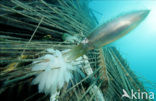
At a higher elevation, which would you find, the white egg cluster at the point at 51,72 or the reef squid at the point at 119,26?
the reef squid at the point at 119,26

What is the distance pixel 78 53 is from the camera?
55cm

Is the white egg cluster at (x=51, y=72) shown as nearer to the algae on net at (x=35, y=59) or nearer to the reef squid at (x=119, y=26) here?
the algae on net at (x=35, y=59)

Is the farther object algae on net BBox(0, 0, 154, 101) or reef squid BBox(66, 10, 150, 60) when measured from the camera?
algae on net BBox(0, 0, 154, 101)

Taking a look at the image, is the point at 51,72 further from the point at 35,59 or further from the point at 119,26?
the point at 119,26

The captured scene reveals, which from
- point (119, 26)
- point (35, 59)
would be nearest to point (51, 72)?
point (35, 59)

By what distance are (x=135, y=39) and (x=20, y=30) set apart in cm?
433

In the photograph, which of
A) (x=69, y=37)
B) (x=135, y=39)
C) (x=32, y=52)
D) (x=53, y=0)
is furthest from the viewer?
(x=135, y=39)

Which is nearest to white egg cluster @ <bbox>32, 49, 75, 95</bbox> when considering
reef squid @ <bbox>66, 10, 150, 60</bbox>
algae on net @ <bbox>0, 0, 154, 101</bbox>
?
algae on net @ <bbox>0, 0, 154, 101</bbox>

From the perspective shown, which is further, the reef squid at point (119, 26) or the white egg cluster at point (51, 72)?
the white egg cluster at point (51, 72)

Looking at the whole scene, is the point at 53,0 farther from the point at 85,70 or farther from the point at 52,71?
the point at 52,71

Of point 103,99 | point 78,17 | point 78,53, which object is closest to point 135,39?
point 78,17

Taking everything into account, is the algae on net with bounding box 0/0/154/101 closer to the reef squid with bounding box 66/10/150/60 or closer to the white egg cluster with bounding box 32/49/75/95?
the white egg cluster with bounding box 32/49/75/95

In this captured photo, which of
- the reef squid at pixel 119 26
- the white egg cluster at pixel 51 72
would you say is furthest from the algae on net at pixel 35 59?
the reef squid at pixel 119 26

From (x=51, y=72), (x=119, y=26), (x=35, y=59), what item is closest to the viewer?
(x=119, y=26)
